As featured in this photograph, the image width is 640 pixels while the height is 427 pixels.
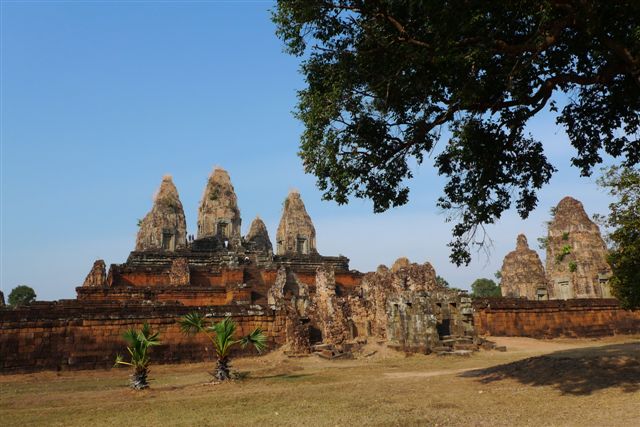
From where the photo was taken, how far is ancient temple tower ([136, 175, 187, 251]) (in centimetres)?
4381

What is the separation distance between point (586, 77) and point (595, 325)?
1847 cm

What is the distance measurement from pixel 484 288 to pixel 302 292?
2254 inches

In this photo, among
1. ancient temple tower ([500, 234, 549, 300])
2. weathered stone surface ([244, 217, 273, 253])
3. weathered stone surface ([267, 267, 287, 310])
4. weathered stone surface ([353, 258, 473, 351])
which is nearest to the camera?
weathered stone surface ([353, 258, 473, 351])

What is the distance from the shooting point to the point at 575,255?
31688 millimetres

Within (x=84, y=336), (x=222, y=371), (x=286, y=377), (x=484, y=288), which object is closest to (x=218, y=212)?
(x=84, y=336)

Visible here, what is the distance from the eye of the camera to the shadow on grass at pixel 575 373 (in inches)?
342

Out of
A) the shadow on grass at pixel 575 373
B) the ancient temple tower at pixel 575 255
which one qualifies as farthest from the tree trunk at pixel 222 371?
the ancient temple tower at pixel 575 255

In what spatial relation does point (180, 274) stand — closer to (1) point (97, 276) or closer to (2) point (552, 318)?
(1) point (97, 276)

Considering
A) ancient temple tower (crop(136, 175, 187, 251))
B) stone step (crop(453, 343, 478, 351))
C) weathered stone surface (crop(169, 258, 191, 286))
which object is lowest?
stone step (crop(453, 343, 478, 351))

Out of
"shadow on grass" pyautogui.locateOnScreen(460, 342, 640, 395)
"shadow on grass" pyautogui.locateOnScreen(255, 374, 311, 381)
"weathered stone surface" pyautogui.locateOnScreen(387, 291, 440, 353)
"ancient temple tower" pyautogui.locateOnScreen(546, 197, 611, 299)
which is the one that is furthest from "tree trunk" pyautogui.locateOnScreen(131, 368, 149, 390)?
"ancient temple tower" pyautogui.locateOnScreen(546, 197, 611, 299)

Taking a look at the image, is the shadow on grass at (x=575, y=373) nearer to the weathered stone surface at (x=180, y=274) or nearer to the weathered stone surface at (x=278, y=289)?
the weathered stone surface at (x=278, y=289)

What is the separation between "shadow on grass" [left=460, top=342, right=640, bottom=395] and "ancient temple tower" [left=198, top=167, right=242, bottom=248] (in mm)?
35495

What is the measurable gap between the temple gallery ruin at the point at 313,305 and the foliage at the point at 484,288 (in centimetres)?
3622

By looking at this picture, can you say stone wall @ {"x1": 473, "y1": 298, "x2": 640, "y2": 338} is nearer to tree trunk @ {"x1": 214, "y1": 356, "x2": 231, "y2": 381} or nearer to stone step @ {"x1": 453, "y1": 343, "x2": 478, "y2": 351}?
stone step @ {"x1": 453, "y1": 343, "x2": 478, "y2": 351}
